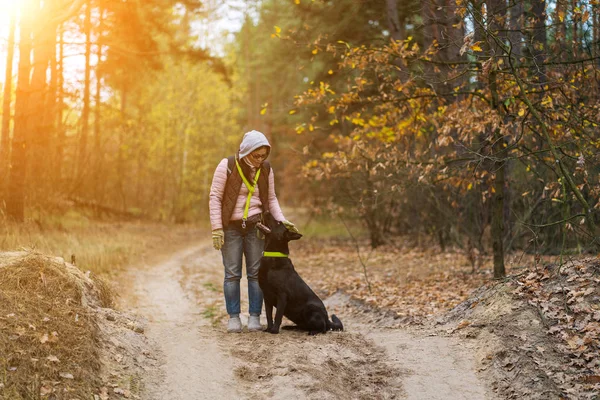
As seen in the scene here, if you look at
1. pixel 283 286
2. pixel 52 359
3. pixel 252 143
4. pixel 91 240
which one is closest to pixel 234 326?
pixel 283 286

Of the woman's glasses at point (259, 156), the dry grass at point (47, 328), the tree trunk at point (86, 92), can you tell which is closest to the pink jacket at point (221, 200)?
the woman's glasses at point (259, 156)

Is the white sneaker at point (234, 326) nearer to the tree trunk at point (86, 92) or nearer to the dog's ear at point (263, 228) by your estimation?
the dog's ear at point (263, 228)

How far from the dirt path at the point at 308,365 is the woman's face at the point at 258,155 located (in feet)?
6.37

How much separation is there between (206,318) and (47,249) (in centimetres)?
360

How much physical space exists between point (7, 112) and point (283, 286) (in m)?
11.6

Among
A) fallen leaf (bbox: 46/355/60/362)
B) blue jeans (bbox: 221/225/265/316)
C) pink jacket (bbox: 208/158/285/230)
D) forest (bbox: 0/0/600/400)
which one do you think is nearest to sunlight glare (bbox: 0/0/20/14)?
forest (bbox: 0/0/600/400)

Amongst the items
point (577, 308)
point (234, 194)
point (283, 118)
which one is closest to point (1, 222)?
point (234, 194)

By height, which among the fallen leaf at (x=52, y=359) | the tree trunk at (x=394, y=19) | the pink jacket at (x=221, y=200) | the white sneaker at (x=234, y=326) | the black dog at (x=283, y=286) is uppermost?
the tree trunk at (x=394, y=19)

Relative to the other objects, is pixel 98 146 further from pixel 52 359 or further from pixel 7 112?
pixel 52 359

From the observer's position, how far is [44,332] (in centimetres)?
519

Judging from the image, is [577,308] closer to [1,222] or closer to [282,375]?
[282,375]

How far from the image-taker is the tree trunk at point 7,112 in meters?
12.6

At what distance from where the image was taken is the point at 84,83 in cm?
2012

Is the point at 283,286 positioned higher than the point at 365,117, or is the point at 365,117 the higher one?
the point at 365,117
